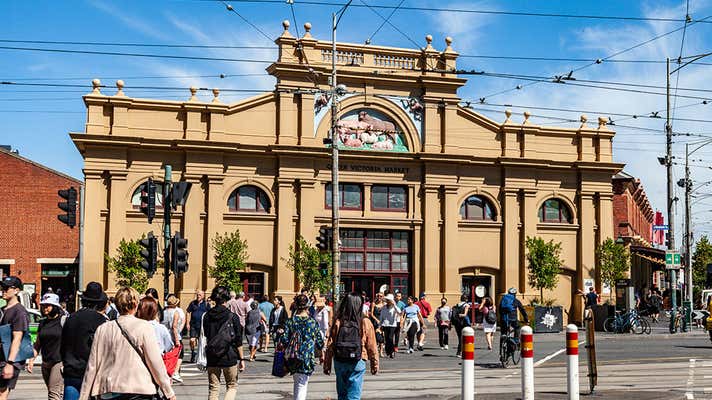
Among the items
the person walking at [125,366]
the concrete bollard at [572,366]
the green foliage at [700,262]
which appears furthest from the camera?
the green foliage at [700,262]

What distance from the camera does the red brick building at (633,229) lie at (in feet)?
181

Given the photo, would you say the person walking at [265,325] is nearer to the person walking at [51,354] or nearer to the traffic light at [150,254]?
the traffic light at [150,254]

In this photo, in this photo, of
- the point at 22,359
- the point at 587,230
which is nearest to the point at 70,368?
the point at 22,359

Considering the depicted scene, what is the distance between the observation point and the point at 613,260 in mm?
45719

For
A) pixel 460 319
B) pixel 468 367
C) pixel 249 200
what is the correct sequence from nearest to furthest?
pixel 468 367
pixel 460 319
pixel 249 200

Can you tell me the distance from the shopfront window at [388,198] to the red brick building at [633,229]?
13030 millimetres

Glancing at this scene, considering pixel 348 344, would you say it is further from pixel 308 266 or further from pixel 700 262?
pixel 700 262

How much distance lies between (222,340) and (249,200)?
97.8 feet

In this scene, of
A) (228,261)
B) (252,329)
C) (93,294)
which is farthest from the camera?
(228,261)

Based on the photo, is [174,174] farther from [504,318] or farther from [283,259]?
[504,318]

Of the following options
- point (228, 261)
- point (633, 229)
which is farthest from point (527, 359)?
point (633, 229)

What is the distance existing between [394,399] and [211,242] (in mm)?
26067

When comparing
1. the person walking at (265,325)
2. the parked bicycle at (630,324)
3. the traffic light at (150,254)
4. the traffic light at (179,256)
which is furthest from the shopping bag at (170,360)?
the parked bicycle at (630,324)

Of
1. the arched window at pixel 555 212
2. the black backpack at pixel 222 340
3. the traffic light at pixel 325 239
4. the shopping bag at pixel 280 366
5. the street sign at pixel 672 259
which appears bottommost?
the shopping bag at pixel 280 366
